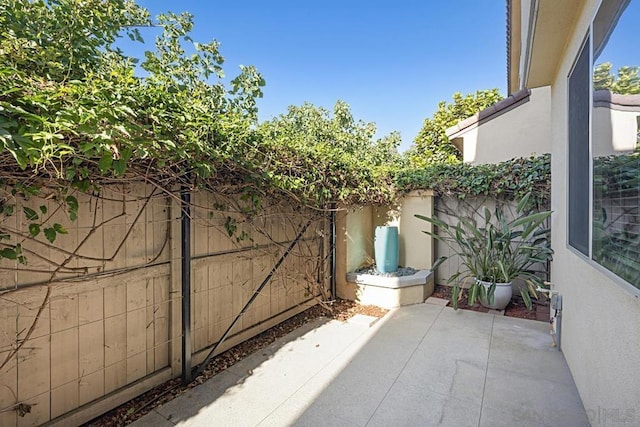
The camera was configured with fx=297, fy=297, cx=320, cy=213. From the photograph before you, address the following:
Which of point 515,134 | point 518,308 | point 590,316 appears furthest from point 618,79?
point 515,134

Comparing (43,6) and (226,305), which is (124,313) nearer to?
(226,305)

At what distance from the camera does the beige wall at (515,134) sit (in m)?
7.06

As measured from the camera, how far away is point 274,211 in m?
4.15

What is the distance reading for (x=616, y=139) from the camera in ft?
5.04

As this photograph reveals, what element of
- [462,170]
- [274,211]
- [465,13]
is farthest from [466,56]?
[274,211]

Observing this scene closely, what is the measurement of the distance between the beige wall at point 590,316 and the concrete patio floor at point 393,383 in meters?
0.39

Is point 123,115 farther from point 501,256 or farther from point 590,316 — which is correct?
point 501,256

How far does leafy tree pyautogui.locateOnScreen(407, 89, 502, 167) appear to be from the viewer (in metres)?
14.5

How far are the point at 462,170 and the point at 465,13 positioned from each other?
3.77 metres

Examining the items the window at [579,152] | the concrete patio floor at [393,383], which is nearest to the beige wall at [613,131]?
the window at [579,152]


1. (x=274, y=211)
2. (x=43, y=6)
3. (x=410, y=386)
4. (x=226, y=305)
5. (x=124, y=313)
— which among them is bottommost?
(x=410, y=386)

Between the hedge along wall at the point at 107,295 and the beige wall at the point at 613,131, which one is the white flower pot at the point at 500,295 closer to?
the beige wall at the point at 613,131

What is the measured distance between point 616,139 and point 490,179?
164 inches

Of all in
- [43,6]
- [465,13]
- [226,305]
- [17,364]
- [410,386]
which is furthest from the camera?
[465,13]
